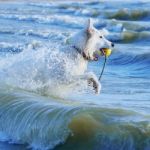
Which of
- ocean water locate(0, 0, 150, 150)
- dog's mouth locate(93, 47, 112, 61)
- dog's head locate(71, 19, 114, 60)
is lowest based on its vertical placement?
ocean water locate(0, 0, 150, 150)

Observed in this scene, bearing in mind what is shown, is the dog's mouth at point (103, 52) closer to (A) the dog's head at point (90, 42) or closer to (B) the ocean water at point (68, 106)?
(A) the dog's head at point (90, 42)

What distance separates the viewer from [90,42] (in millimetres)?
9086

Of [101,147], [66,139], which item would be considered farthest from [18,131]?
[101,147]

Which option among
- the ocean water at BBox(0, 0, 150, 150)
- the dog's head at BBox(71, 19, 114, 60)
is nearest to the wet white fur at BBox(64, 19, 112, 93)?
the dog's head at BBox(71, 19, 114, 60)

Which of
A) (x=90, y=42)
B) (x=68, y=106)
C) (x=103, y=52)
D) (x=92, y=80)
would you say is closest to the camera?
(x=68, y=106)

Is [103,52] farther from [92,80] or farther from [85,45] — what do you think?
[92,80]

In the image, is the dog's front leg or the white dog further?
the white dog

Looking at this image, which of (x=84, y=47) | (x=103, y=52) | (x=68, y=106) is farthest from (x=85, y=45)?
(x=68, y=106)

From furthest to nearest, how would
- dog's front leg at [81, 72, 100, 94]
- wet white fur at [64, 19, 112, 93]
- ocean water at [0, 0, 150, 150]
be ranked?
wet white fur at [64, 19, 112, 93], dog's front leg at [81, 72, 100, 94], ocean water at [0, 0, 150, 150]

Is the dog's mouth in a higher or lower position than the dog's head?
lower

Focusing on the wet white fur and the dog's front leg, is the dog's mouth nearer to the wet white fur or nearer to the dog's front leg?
the wet white fur

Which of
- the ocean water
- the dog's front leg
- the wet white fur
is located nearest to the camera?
the ocean water

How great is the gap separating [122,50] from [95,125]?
437 inches

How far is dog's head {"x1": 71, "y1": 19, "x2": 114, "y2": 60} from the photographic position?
358 inches
